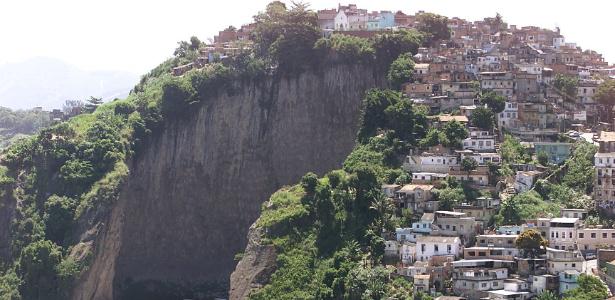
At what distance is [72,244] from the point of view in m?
48.7

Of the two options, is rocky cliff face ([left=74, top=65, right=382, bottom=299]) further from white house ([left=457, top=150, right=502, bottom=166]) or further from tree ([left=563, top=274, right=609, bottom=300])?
tree ([left=563, top=274, right=609, bottom=300])

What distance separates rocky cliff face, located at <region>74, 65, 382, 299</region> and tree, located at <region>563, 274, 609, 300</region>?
19057 mm

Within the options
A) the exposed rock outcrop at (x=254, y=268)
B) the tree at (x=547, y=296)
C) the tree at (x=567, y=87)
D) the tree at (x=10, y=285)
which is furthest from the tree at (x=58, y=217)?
the tree at (x=547, y=296)

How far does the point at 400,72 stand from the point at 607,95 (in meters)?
8.37

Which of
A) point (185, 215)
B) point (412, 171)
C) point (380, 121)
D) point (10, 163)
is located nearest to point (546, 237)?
point (412, 171)

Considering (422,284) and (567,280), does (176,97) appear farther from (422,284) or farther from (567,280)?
(567,280)

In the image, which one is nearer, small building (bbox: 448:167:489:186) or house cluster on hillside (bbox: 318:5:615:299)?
house cluster on hillside (bbox: 318:5:615:299)

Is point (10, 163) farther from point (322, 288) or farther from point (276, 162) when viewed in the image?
point (322, 288)

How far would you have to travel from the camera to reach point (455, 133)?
4394 centimetres

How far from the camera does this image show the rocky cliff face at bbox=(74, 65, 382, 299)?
173ft

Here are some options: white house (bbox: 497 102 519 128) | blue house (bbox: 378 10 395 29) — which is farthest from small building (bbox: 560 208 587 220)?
blue house (bbox: 378 10 395 29)

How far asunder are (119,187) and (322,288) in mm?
15799

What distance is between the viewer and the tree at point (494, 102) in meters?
46.1

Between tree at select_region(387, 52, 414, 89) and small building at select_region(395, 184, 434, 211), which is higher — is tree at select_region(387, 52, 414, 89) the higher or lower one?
the higher one
